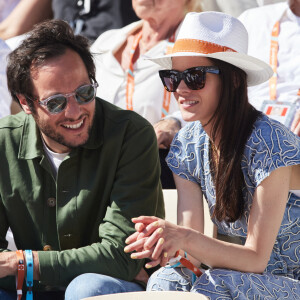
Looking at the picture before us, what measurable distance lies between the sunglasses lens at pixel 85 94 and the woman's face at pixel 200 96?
1.33 ft

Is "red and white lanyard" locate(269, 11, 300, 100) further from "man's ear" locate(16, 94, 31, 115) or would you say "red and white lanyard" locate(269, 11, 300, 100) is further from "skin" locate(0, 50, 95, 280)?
"man's ear" locate(16, 94, 31, 115)

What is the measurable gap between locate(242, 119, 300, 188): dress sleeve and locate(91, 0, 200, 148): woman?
5.84 ft

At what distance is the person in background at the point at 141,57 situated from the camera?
446 cm

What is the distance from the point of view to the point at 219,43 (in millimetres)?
2727

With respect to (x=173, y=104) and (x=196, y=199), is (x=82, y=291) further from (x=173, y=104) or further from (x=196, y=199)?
(x=173, y=104)

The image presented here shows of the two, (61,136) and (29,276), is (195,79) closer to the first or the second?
(61,136)

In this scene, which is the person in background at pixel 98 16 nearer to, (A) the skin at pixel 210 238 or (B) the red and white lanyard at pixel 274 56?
(B) the red and white lanyard at pixel 274 56

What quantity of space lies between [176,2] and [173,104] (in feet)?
2.50

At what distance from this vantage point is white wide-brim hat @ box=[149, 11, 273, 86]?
2.66 m

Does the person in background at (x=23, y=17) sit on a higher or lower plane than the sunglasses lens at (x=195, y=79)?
lower

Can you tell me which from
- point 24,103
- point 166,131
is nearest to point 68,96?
point 24,103

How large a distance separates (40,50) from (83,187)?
2.07ft

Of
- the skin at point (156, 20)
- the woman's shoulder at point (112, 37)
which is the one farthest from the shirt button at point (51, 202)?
the woman's shoulder at point (112, 37)

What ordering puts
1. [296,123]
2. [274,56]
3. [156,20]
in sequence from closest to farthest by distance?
1. [296,123]
2. [274,56]
3. [156,20]
